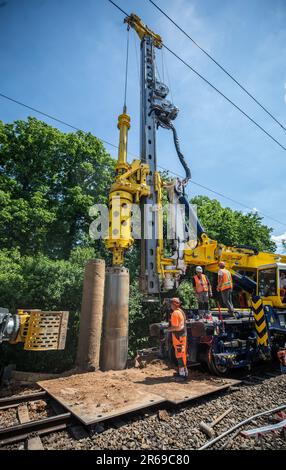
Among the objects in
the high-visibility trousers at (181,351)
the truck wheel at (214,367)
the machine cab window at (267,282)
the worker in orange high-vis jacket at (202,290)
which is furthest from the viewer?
the machine cab window at (267,282)

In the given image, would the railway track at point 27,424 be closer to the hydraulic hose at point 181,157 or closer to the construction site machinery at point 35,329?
the construction site machinery at point 35,329

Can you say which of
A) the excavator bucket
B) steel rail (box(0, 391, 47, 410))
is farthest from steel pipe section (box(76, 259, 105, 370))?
the excavator bucket

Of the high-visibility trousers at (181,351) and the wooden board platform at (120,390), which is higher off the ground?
the high-visibility trousers at (181,351)

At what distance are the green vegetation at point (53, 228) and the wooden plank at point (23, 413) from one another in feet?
16.6

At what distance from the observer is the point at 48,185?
17.9 meters

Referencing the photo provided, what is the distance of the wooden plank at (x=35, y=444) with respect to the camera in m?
3.64

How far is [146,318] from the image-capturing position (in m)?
12.3

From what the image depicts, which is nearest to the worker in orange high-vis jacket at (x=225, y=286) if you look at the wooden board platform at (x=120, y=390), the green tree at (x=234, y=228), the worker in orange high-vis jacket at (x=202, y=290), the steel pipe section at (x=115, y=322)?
the worker in orange high-vis jacket at (x=202, y=290)

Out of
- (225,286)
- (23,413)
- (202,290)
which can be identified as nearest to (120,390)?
(23,413)

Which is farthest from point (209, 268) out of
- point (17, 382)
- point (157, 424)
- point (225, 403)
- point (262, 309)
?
point (17, 382)

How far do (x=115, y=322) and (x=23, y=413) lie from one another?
3.39m

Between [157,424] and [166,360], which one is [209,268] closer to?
[166,360]

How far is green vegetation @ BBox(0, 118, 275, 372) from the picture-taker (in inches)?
398

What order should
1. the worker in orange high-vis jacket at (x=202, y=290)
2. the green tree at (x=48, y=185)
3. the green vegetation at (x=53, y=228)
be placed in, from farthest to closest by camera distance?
1. the green tree at (x=48, y=185)
2. the green vegetation at (x=53, y=228)
3. the worker in orange high-vis jacket at (x=202, y=290)
